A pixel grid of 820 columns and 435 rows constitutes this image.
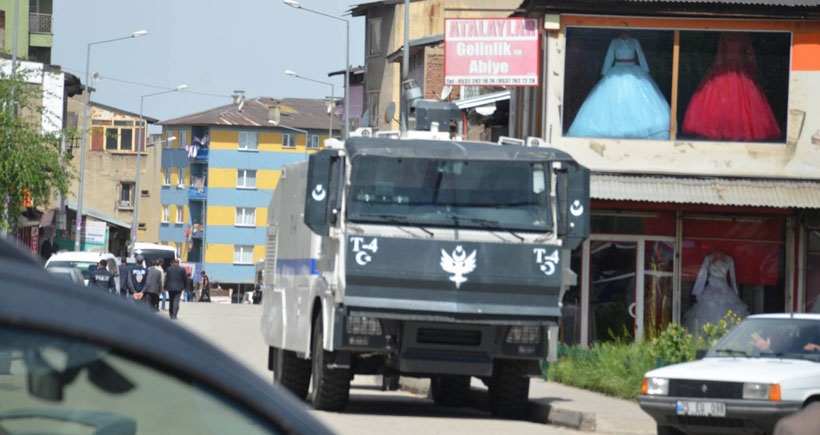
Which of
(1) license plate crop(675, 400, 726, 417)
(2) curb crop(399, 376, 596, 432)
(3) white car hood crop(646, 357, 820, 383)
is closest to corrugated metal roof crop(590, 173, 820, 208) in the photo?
(2) curb crop(399, 376, 596, 432)

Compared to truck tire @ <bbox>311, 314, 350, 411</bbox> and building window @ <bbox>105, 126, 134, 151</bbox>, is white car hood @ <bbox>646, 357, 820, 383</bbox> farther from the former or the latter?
building window @ <bbox>105, 126, 134, 151</bbox>

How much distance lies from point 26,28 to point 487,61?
4977 centimetres

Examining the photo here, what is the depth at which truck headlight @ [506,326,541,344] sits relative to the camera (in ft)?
51.3

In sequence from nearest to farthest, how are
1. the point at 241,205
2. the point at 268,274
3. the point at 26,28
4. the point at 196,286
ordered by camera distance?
the point at 268,274 < the point at 26,28 < the point at 196,286 < the point at 241,205

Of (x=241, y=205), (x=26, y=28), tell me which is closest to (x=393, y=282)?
(x=26, y=28)

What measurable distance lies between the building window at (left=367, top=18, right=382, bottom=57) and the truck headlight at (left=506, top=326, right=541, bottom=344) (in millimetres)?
50468

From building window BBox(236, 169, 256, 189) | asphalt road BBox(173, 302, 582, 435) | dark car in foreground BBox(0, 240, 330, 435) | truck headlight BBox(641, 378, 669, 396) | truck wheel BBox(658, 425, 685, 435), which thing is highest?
building window BBox(236, 169, 256, 189)

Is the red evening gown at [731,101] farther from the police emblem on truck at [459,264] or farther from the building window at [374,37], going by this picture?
the building window at [374,37]

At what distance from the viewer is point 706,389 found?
13008 mm

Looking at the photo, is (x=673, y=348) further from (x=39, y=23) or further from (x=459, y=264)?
(x=39, y=23)

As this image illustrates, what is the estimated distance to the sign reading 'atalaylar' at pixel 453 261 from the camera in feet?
49.0

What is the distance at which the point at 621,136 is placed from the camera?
24.5 metres

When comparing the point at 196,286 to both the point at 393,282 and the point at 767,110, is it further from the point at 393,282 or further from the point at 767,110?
the point at 393,282

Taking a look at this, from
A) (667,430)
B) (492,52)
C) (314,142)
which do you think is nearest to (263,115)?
(314,142)
